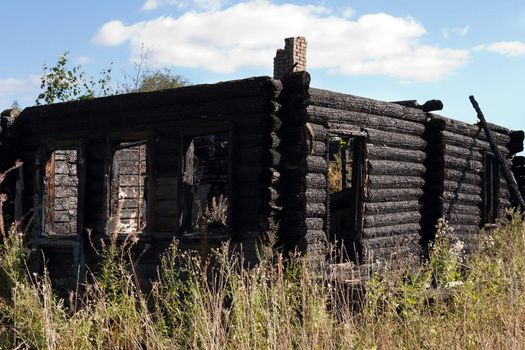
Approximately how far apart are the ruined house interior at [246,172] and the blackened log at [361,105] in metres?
0.02

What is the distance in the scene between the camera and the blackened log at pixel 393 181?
10.8m

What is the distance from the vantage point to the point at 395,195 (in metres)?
11.4

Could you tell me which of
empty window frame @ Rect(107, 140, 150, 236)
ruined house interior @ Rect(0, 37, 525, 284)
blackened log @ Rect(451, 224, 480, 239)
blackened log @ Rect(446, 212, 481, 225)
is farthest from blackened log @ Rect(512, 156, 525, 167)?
empty window frame @ Rect(107, 140, 150, 236)

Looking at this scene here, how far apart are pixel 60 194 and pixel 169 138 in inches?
157

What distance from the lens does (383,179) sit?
36.2 ft

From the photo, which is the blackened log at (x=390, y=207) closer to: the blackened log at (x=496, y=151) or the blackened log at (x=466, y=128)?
the blackened log at (x=466, y=128)

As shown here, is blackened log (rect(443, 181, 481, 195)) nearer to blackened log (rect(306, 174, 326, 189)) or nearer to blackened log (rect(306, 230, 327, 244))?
blackened log (rect(306, 174, 326, 189))

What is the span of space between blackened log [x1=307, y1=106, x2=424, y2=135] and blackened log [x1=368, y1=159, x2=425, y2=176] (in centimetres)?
52

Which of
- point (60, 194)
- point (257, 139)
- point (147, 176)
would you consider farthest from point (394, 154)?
point (60, 194)

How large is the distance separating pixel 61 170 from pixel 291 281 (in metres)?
7.16

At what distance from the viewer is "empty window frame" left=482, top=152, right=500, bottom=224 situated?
1523 centimetres

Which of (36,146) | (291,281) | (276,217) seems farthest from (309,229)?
(36,146)

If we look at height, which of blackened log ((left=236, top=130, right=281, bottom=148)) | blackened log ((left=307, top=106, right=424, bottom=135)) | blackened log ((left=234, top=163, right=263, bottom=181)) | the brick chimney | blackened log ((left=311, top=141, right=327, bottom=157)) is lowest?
blackened log ((left=234, top=163, right=263, bottom=181))

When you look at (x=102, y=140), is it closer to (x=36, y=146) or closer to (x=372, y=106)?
(x=36, y=146)
